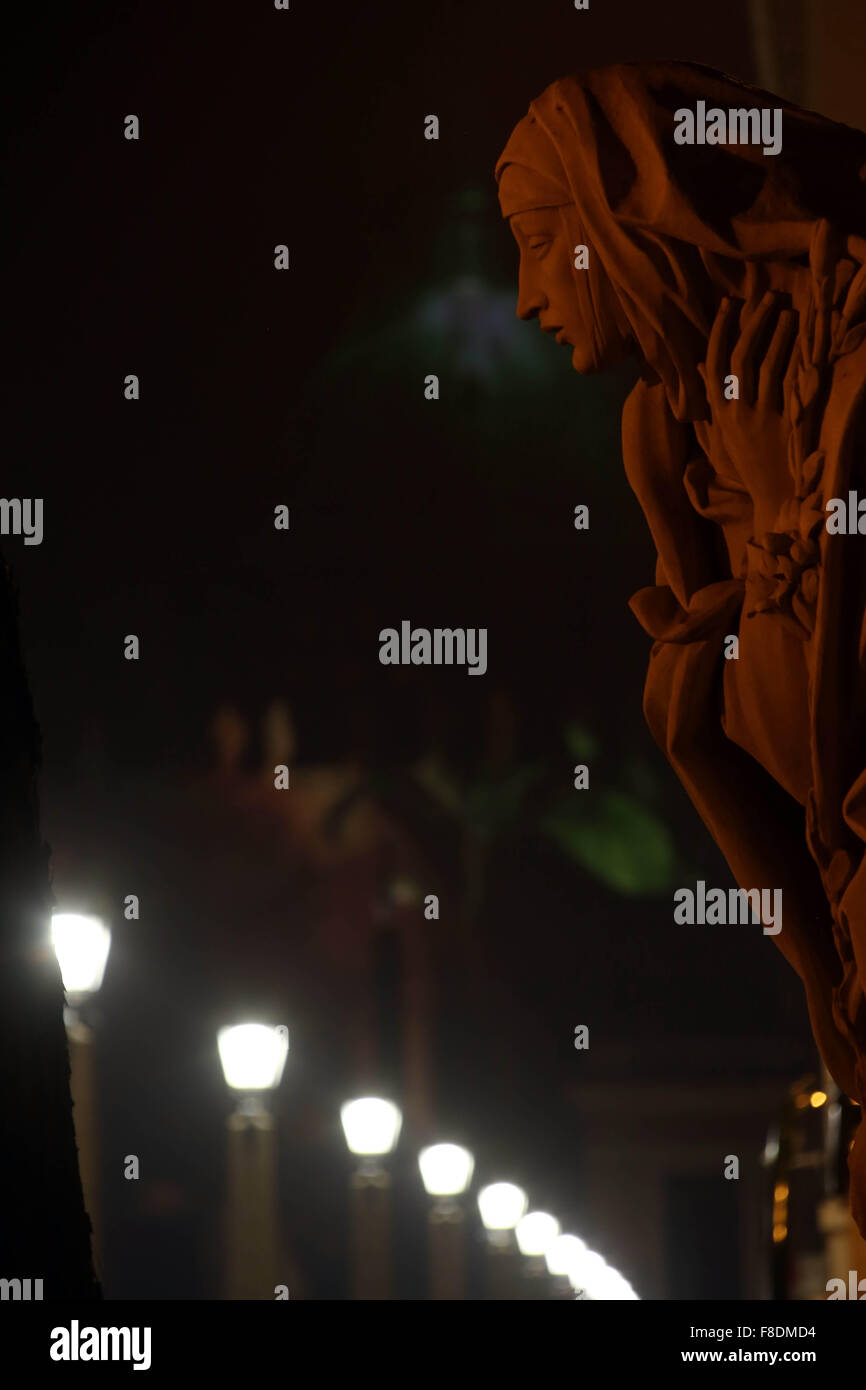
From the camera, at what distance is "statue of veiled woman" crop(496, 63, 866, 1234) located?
3.10 metres

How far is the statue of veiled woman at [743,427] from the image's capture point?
310 cm

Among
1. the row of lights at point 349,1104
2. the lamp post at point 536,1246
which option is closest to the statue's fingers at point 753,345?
the row of lights at point 349,1104

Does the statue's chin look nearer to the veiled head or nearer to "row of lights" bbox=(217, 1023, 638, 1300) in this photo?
the veiled head

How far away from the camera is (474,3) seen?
623 centimetres

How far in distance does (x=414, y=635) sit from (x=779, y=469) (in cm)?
541

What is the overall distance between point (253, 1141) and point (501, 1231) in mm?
11780

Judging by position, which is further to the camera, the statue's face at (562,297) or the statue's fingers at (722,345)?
the statue's face at (562,297)

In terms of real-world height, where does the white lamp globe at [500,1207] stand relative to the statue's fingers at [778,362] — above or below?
above

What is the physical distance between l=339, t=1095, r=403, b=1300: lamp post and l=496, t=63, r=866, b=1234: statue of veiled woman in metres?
11.6

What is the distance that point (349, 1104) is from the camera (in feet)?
50.4

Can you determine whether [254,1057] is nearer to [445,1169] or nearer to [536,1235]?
[445,1169]

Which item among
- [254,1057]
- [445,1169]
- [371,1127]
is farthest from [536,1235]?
[254,1057]

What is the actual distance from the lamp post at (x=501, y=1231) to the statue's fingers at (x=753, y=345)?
19.9 metres

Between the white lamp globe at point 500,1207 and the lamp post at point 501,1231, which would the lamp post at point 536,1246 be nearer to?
the lamp post at point 501,1231
